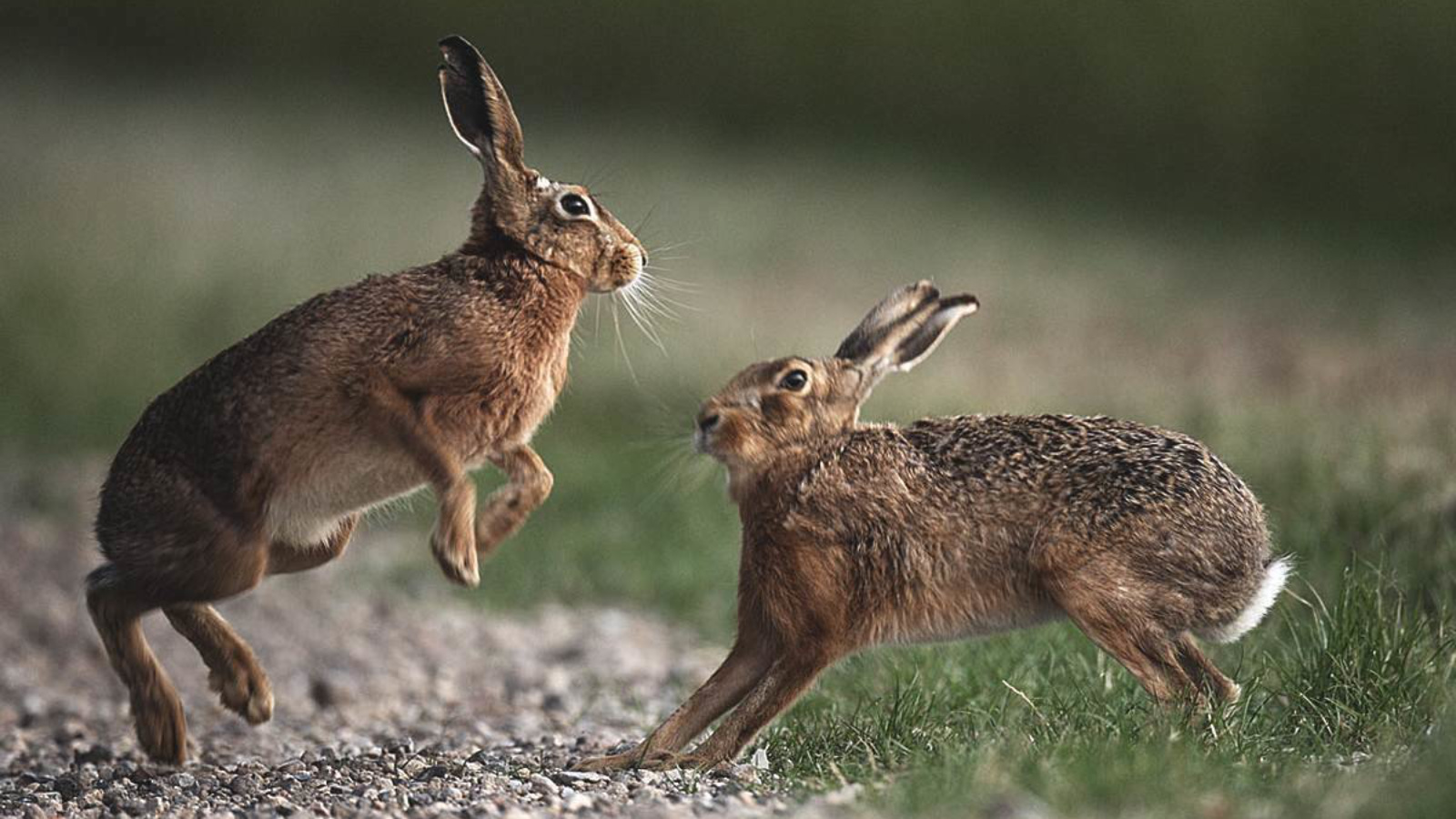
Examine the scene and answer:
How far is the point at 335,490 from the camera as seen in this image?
564cm

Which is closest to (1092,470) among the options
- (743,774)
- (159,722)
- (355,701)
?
(743,774)

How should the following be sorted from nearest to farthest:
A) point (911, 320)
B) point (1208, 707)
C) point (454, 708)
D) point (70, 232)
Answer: point (1208, 707) → point (911, 320) → point (454, 708) → point (70, 232)

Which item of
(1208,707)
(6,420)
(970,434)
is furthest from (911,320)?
(6,420)

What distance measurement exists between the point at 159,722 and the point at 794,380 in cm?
233

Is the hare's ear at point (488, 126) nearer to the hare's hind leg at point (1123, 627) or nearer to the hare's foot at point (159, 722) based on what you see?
the hare's foot at point (159, 722)

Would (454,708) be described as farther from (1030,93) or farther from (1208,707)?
(1030,93)

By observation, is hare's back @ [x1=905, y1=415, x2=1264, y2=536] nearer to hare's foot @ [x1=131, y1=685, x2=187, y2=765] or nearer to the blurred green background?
the blurred green background

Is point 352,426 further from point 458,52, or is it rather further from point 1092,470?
point 1092,470

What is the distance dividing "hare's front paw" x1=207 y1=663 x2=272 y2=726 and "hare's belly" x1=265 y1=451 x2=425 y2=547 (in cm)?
54

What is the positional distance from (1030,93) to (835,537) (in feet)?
44.5

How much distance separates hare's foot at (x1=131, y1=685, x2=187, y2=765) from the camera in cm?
586

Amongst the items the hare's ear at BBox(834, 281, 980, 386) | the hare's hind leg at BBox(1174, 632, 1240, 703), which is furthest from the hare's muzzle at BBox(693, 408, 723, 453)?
the hare's hind leg at BBox(1174, 632, 1240, 703)

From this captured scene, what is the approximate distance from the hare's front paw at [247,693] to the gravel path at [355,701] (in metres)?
0.20

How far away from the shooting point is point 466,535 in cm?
541
